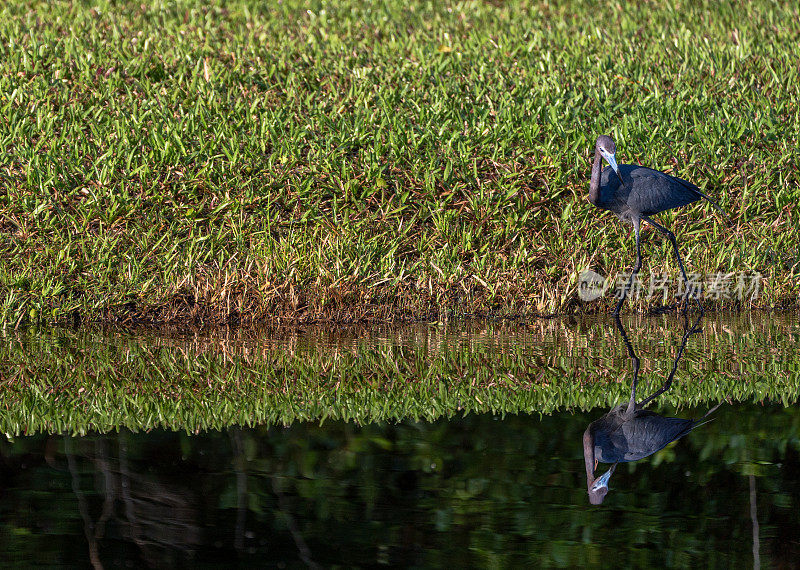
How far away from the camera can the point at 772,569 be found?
3391 mm

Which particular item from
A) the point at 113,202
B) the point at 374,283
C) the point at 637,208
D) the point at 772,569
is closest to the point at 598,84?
the point at 637,208

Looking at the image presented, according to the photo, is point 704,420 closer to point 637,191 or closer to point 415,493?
point 415,493

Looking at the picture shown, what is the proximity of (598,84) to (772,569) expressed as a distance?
20.8 feet

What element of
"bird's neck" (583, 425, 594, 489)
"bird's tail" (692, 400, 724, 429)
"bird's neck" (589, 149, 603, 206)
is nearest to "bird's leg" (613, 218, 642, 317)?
"bird's neck" (589, 149, 603, 206)

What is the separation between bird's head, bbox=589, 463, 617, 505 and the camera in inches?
157

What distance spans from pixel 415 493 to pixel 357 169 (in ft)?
13.4

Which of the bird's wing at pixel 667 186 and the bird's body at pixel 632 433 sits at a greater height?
the bird's wing at pixel 667 186

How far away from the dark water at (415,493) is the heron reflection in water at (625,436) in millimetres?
40

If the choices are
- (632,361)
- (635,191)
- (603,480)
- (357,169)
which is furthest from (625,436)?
(357,169)

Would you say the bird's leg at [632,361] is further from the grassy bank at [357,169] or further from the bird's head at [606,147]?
the bird's head at [606,147]

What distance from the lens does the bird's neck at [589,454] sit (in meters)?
4.20

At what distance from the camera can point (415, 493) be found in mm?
4066
